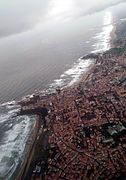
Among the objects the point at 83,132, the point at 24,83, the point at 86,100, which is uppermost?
the point at 24,83

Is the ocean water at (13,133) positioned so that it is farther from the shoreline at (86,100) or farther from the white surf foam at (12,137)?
A: the shoreline at (86,100)

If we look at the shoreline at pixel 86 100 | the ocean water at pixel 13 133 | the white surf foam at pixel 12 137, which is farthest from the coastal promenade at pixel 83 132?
the white surf foam at pixel 12 137

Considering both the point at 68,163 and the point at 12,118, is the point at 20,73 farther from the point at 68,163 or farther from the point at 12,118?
the point at 68,163

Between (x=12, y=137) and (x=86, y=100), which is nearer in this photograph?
(x=12, y=137)

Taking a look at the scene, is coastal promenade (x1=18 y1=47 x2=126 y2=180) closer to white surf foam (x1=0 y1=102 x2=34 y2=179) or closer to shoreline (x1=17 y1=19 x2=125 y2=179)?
shoreline (x1=17 y1=19 x2=125 y2=179)

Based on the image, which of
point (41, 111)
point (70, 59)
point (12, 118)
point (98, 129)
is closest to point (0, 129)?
point (12, 118)

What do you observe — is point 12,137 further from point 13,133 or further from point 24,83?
point 24,83

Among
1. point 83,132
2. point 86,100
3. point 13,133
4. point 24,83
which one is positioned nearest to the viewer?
point 83,132

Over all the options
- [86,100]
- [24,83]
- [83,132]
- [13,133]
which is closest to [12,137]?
[13,133]

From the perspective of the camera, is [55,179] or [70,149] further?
[70,149]
